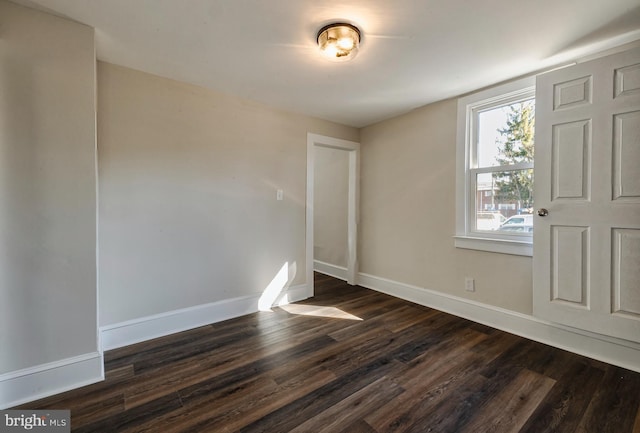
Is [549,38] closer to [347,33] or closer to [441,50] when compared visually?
[441,50]

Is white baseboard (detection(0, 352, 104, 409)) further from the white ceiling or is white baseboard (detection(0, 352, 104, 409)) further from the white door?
the white door

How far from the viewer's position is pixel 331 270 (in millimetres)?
4383

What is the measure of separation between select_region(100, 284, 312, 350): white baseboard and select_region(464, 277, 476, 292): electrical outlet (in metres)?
1.99

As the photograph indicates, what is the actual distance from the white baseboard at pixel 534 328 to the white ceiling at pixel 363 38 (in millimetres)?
2082

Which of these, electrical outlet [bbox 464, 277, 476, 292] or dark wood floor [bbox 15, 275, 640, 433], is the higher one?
electrical outlet [bbox 464, 277, 476, 292]

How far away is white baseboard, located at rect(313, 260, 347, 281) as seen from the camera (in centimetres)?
416

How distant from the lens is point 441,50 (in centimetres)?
192

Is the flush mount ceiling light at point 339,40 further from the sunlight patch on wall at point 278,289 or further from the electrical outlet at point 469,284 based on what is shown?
the electrical outlet at point 469,284

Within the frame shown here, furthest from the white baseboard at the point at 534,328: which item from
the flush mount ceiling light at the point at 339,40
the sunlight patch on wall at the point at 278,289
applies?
the flush mount ceiling light at the point at 339,40

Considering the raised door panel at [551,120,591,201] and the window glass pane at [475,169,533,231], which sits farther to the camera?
the window glass pane at [475,169,533,231]

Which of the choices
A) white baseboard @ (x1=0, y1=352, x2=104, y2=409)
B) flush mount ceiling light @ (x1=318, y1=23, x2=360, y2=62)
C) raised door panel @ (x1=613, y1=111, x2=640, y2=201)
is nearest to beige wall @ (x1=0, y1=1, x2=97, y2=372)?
white baseboard @ (x1=0, y1=352, x2=104, y2=409)

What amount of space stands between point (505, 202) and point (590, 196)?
0.63 meters

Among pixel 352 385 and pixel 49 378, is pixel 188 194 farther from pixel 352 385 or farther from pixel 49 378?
pixel 352 385

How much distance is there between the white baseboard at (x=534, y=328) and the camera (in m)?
1.87
